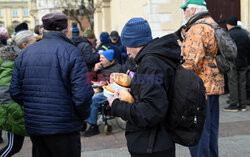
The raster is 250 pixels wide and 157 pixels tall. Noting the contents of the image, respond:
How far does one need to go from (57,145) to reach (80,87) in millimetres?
622

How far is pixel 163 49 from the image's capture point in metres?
2.17

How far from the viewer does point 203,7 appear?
358 centimetres

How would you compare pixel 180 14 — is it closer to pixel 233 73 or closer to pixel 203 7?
pixel 233 73

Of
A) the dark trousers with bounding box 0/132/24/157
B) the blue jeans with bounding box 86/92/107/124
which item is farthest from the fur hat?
the blue jeans with bounding box 86/92/107/124

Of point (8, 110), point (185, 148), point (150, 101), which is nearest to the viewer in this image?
point (150, 101)

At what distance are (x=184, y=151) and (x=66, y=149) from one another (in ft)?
7.44

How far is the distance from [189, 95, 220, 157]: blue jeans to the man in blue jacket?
152cm

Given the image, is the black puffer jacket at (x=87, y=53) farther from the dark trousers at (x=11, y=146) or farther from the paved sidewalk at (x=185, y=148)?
the dark trousers at (x=11, y=146)

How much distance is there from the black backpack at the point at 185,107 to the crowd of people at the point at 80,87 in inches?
1.9

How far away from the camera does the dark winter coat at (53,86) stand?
2.73 m

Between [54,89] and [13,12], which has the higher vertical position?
[13,12]

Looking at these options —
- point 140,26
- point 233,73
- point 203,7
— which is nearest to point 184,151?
point 203,7

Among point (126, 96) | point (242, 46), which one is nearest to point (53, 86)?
point (126, 96)

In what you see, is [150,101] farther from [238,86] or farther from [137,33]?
[238,86]
